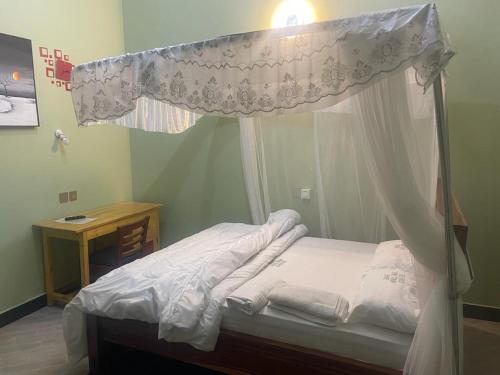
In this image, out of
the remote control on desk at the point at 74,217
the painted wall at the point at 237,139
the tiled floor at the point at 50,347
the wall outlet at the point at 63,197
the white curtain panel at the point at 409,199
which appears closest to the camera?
the white curtain panel at the point at 409,199

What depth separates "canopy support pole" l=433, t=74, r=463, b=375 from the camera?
1495mm

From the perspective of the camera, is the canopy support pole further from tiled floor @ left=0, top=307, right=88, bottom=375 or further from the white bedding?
tiled floor @ left=0, top=307, right=88, bottom=375

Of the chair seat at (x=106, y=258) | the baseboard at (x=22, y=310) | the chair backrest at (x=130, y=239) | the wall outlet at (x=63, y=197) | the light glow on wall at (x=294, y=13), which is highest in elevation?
the light glow on wall at (x=294, y=13)

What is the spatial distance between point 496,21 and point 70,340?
3.46 metres

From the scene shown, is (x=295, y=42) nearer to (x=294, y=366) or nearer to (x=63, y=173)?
(x=294, y=366)

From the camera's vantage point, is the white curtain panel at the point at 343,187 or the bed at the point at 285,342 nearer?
the bed at the point at 285,342

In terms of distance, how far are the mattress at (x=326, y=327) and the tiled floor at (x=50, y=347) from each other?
89cm

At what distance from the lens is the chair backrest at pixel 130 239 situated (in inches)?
121

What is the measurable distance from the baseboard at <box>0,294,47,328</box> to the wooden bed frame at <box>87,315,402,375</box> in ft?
3.70

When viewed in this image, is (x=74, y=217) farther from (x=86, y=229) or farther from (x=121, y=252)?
(x=121, y=252)

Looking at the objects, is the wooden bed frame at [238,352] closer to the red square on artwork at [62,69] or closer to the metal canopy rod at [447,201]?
the metal canopy rod at [447,201]

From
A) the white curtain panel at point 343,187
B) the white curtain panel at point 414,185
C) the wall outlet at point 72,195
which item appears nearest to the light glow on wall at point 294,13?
the white curtain panel at point 343,187

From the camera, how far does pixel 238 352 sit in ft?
6.39

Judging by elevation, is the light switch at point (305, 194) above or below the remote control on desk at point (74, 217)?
above
